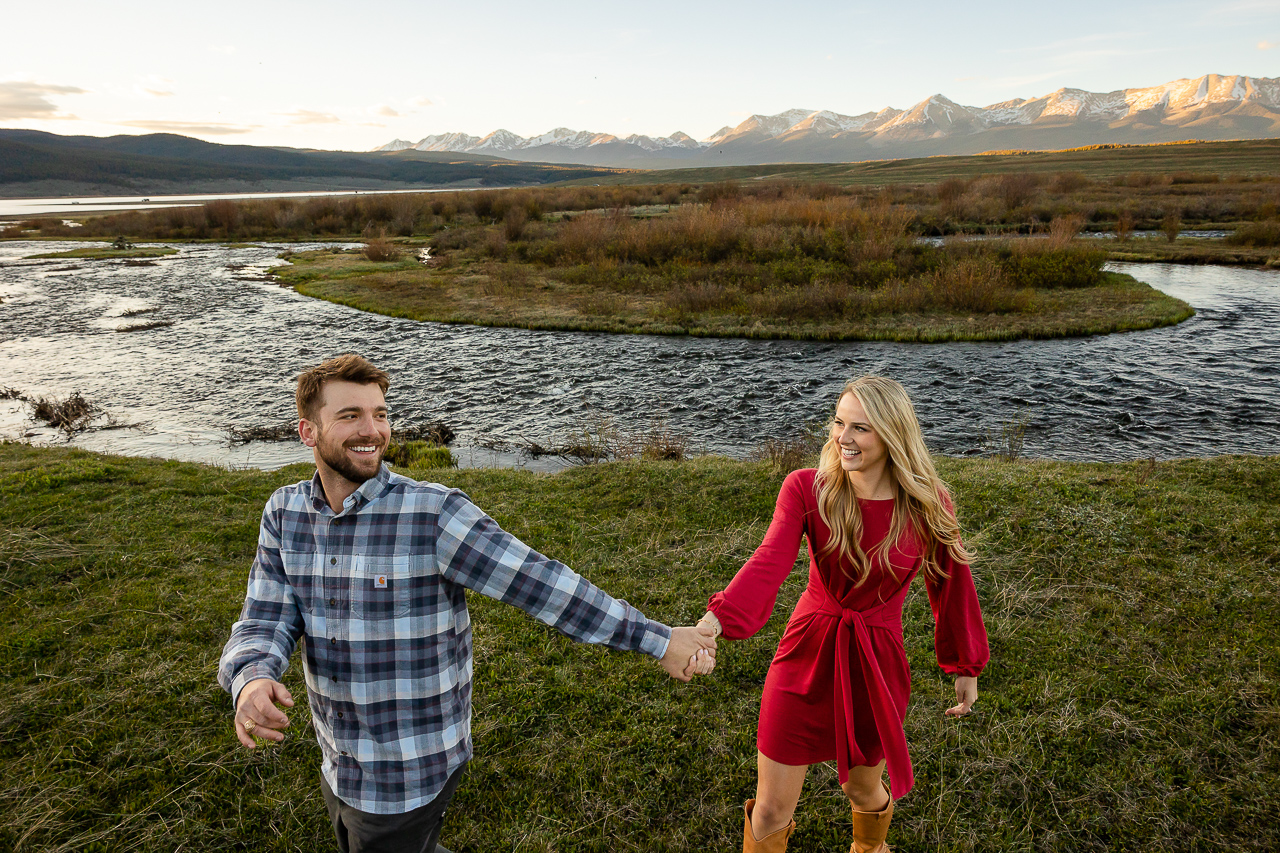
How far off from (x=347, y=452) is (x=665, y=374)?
51.6 ft

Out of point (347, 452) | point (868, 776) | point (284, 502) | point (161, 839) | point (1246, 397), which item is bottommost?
point (1246, 397)

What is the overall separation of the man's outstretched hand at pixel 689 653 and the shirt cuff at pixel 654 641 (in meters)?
0.03

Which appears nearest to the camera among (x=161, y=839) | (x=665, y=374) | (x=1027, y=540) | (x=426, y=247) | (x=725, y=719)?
(x=161, y=839)

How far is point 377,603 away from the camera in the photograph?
2223 mm

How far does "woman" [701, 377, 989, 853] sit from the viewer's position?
109 inches

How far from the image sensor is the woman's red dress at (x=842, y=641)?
275 cm

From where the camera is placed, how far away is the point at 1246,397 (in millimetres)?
14273

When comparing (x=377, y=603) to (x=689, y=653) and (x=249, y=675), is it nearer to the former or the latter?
(x=249, y=675)

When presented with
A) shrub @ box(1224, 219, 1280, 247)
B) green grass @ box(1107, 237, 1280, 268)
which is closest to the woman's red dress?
green grass @ box(1107, 237, 1280, 268)

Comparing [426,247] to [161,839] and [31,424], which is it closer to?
[31,424]

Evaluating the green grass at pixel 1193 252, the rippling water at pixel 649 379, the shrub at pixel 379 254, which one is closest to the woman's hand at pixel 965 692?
the rippling water at pixel 649 379

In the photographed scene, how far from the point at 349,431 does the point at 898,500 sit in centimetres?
219

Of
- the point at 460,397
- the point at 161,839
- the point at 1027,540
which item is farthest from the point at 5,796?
the point at 460,397

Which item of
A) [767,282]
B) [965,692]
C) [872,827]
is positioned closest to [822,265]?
Result: [767,282]
